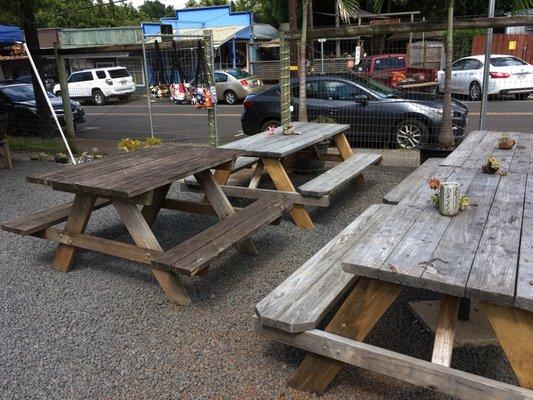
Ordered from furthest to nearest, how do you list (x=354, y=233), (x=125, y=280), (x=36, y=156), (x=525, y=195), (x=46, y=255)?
1. (x=36, y=156)
2. (x=46, y=255)
3. (x=125, y=280)
4. (x=354, y=233)
5. (x=525, y=195)

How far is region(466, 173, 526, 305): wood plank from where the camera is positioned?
6.64 ft

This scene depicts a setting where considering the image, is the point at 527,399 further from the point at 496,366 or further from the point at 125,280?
the point at 125,280

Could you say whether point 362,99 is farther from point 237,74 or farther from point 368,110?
point 237,74

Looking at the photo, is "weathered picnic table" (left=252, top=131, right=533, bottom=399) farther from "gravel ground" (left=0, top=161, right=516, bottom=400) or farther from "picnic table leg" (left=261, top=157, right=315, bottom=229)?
"picnic table leg" (left=261, top=157, right=315, bottom=229)

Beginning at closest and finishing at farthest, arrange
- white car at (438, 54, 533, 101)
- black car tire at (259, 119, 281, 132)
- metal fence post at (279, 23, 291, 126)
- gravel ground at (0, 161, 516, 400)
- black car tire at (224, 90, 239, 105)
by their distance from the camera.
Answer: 1. gravel ground at (0, 161, 516, 400)
2. metal fence post at (279, 23, 291, 126)
3. black car tire at (259, 119, 281, 132)
4. white car at (438, 54, 533, 101)
5. black car tire at (224, 90, 239, 105)

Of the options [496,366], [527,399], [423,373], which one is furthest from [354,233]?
[527,399]

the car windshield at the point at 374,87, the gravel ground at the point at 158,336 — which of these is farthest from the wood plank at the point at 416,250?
the car windshield at the point at 374,87

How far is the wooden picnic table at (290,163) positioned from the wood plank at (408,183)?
0.67 metres

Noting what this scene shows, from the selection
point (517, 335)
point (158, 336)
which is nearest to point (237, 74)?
point (158, 336)

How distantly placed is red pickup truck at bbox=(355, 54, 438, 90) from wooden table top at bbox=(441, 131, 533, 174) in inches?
304

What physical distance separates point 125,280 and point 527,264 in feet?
9.80

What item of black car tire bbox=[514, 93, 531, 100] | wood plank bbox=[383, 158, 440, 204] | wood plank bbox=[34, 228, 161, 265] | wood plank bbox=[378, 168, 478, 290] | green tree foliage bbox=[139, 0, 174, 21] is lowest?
black car tire bbox=[514, 93, 531, 100]

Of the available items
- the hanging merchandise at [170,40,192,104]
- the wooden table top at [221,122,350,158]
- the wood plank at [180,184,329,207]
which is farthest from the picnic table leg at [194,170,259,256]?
the hanging merchandise at [170,40,192,104]

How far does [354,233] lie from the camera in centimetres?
366
